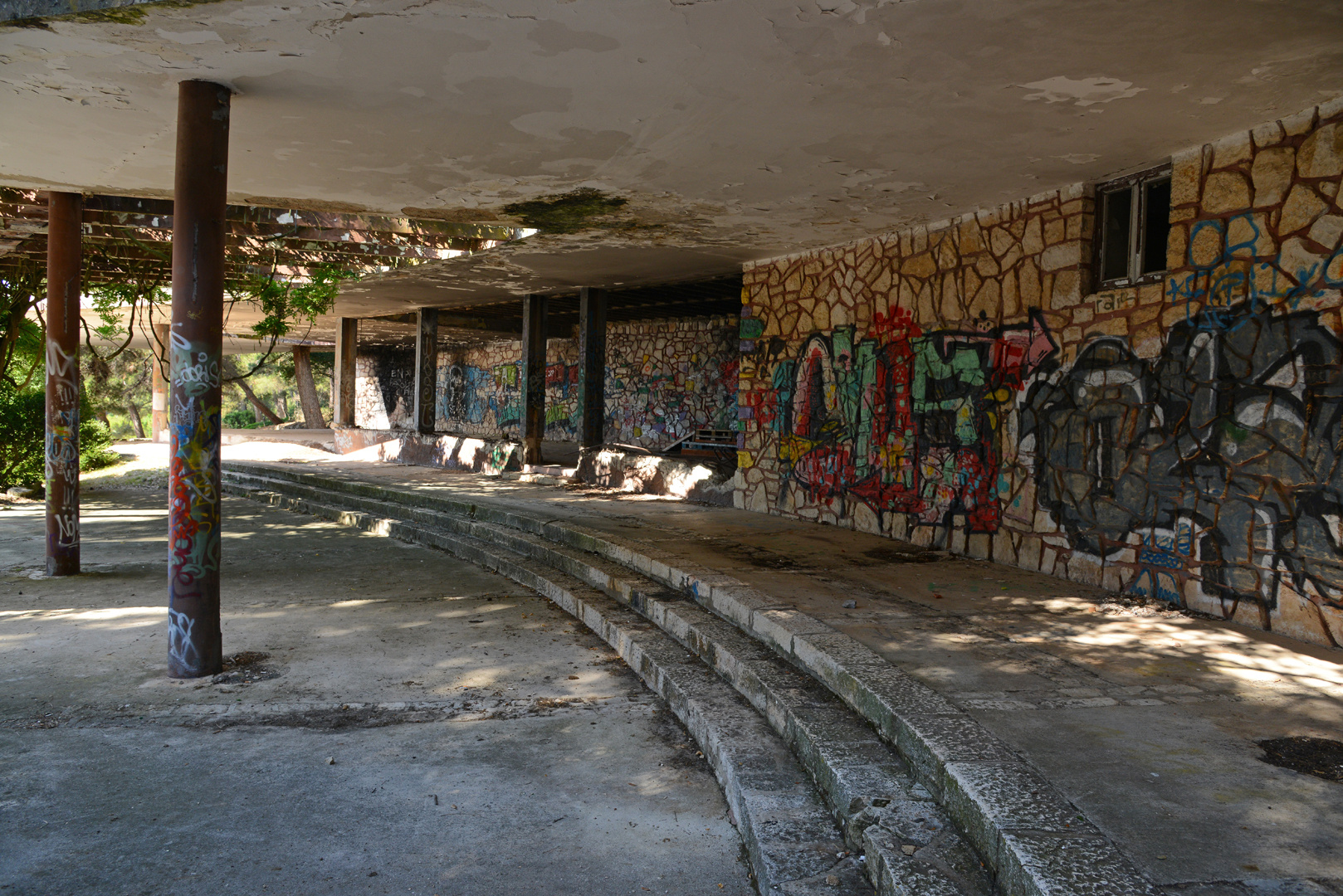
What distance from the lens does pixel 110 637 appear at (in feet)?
17.8

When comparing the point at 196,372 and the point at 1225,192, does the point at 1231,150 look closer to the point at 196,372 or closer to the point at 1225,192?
the point at 1225,192

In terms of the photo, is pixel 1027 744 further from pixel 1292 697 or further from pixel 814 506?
pixel 814 506

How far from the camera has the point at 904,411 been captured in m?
7.73

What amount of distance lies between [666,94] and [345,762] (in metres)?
3.59

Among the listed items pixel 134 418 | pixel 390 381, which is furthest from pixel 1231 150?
pixel 134 418

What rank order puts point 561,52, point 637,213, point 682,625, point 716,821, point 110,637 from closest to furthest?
point 716,821 → point 561,52 → point 682,625 → point 110,637 → point 637,213

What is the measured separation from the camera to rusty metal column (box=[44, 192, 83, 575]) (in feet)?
22.4

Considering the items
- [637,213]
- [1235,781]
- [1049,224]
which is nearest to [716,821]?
[1235,781]

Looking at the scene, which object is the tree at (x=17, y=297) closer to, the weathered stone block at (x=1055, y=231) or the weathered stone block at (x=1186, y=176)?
the weathered stone block at (x=1055, y=231)

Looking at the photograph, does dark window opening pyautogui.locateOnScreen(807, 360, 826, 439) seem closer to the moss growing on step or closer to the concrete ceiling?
the concrete ceiling

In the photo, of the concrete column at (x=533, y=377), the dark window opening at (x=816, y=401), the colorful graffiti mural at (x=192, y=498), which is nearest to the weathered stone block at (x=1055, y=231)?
the dark window opening at (x=816, y=401)

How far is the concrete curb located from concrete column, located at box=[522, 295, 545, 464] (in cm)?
792

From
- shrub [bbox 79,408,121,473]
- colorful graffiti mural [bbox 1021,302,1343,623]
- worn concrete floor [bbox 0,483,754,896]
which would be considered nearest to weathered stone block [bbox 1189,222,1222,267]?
colorful graffiti mural [bbox 1021,302,1343,623]

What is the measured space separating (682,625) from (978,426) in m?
3.28
